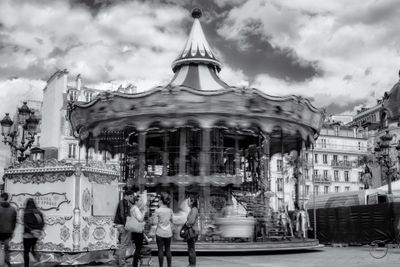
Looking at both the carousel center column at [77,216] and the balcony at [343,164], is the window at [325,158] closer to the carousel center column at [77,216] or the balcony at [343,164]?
the balcony at [343,164]

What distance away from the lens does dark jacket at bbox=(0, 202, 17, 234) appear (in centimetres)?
1071

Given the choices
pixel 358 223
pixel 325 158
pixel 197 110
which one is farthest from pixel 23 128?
pixel 325 158

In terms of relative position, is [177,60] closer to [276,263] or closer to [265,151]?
[265,151]

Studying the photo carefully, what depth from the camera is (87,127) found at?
71.2ft

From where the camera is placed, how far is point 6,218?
10.8m

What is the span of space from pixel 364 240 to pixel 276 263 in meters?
11.4

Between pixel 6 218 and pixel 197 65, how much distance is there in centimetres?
1375

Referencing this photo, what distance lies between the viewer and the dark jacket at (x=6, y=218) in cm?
1071

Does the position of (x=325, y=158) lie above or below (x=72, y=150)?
above

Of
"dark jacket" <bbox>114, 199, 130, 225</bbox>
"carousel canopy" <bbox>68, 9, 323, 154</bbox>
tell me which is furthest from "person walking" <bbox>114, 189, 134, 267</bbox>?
"carousel canopy" <bbox>68, 9, 323, 154</bbox>

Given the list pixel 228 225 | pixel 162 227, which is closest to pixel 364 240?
pixel 228 225

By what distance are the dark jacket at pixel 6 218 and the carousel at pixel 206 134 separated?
7.68 meters

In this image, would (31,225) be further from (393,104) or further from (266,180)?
(393,104)

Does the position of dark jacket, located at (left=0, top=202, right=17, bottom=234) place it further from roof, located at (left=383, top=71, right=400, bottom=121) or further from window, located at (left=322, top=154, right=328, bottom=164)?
→ window, located at (left=322, top=154, right=328, bottom=164)
